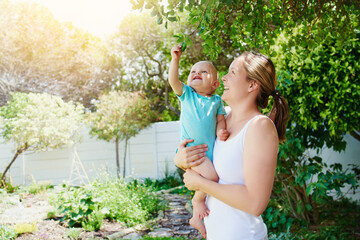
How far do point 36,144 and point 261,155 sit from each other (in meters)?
8.56

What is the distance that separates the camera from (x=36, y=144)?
8.88 metres

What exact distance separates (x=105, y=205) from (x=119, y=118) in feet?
14.6

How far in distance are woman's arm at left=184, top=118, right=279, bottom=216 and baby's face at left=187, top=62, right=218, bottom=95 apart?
0.56m

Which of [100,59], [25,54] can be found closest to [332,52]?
[100,59]

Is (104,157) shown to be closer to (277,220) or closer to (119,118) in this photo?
(119,118)

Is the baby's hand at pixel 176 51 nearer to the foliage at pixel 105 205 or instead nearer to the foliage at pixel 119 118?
the foliage at pixel 105 205

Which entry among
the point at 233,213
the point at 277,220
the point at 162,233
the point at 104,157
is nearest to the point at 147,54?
the point at 104,157

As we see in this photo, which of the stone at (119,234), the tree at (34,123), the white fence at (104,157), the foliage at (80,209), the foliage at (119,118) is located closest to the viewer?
the stone at (119,234)

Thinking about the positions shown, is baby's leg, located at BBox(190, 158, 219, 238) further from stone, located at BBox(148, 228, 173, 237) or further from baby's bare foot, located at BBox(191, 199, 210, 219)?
stone, located at BBox(148, 228, 173, 237)

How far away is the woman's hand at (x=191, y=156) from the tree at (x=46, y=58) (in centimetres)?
1164

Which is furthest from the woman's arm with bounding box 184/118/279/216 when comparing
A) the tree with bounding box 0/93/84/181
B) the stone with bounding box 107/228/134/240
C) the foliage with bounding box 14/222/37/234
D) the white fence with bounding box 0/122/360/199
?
the white fence with bounding box 0/122/360/199

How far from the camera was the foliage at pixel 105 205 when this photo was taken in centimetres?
469

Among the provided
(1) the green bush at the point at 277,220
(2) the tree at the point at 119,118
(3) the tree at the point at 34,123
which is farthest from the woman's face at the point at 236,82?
(2) the tree at the point at 119,118

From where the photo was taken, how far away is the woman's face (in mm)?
1556
